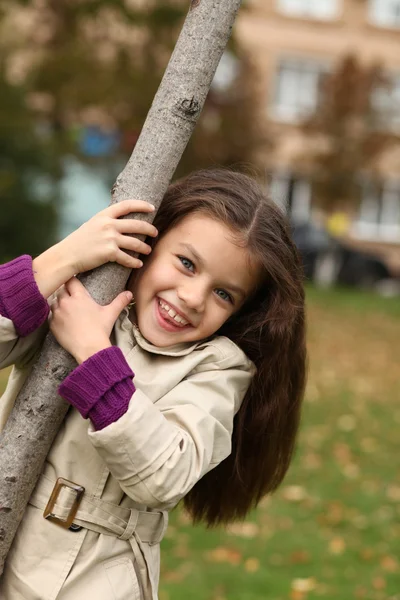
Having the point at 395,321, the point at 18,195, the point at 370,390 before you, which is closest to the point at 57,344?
the point at 370,390

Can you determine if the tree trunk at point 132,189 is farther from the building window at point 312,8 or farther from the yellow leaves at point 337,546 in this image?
the building window at point 312,8

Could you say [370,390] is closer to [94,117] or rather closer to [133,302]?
[133,302]

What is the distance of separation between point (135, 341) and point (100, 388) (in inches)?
12.2

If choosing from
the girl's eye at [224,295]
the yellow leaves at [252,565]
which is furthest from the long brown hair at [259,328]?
the yellow leaves at [252,565]

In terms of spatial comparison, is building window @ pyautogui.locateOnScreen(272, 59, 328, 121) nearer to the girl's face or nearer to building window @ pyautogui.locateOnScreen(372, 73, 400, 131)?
building window @ pyautogui.locateOnScreen(372, 73, 400, 131)

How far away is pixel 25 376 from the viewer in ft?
7.27

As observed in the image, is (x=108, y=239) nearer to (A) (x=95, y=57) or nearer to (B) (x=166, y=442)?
(B) (x=166, y=442)

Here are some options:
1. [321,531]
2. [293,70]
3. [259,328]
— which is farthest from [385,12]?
[259,328]

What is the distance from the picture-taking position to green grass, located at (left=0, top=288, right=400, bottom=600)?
514 cm

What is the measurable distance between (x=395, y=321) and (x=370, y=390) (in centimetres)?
640

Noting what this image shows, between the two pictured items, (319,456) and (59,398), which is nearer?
(59,398)

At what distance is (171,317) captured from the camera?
86.5 inches

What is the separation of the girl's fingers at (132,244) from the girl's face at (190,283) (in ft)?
0.31

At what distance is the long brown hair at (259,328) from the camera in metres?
2.33
